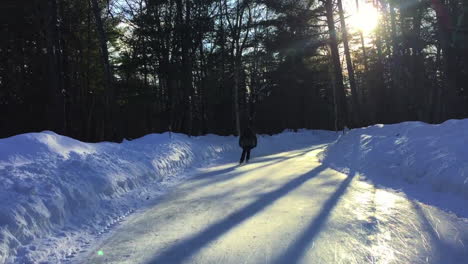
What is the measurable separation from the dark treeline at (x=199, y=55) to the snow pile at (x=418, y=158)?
751cm

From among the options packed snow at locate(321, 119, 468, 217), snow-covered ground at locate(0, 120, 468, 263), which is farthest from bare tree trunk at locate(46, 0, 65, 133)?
packed snow at locate(321, 119, 468, 217)

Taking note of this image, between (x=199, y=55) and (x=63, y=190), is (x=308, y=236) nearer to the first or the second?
(x=63, y=190)

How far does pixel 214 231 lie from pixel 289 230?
3.72ft

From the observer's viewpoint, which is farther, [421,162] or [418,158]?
[418,158]

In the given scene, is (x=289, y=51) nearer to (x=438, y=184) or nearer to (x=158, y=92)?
(x=438, y=184)

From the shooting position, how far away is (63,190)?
6.30 metres

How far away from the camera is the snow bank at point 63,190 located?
4762mm

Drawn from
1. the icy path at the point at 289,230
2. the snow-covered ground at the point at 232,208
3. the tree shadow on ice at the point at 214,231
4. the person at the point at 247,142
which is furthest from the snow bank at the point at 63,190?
the person at the point at 247,142

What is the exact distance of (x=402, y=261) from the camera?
13.6ft

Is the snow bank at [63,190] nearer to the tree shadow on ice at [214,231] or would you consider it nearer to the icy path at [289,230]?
the icy path at [289,230]

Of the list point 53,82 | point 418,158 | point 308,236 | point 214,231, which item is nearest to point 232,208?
point 214,231

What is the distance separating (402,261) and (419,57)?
25.0 m

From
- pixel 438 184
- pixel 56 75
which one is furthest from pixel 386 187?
pixel 56 75

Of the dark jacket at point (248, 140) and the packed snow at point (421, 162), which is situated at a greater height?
the dark jacket at point (248, 140)
